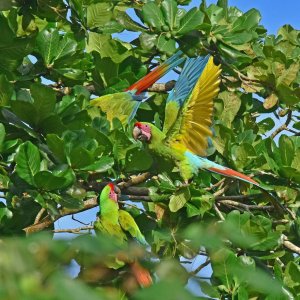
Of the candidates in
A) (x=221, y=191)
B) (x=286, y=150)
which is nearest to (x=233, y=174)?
(x=221, y=191)


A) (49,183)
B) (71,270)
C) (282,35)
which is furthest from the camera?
(282,35)

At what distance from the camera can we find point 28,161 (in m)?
2.23

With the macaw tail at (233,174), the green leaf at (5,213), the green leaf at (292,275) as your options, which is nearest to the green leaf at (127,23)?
the macaw tail at (233,174)

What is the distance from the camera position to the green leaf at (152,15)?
3.05 metres

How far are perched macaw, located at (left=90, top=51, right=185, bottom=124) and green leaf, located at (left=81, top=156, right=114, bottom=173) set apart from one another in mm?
462

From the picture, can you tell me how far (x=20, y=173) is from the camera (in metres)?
2.25

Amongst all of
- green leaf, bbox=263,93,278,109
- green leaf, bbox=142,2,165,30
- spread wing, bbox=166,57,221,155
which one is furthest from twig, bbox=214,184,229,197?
green leaf, bbox=142,2,165,30

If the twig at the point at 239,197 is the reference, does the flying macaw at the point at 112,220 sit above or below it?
below

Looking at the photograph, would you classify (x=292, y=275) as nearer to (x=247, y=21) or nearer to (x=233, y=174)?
(x=233, y=174)

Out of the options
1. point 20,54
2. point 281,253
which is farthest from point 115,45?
point 281,253

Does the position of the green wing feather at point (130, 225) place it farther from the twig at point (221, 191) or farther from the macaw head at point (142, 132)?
the twig at point (221, 191)

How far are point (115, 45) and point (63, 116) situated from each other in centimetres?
61

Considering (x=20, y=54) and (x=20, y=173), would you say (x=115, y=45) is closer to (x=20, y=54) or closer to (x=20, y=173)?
(x=20, y=54)

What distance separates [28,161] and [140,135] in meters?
0.74
